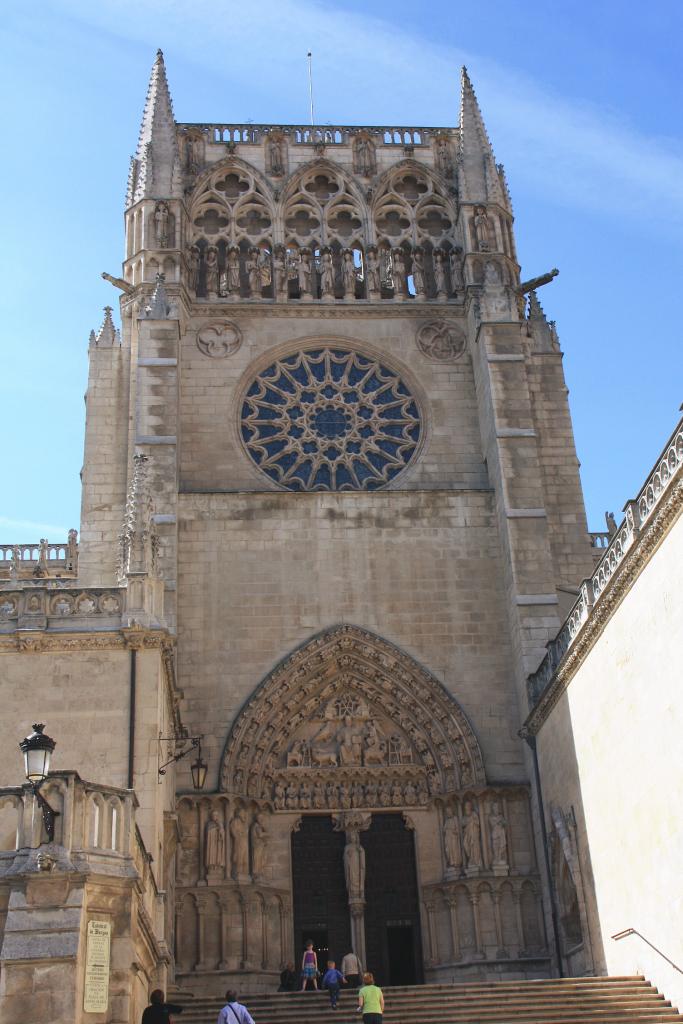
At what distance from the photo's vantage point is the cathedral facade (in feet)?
56.2

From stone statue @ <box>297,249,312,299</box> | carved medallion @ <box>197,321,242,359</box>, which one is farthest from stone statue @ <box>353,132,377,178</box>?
carved medallion @ <box>197,321,242,359</box>

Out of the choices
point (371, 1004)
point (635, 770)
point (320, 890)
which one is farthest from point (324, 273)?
point (371, 1004)

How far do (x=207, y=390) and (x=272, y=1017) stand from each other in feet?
38.1

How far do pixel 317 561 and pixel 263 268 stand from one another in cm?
643

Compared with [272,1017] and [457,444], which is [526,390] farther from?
[272,1017]

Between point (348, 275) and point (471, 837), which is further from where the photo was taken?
point (348, 275)

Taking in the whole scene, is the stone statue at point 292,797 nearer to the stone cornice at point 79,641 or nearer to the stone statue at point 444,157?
the stone cornice at point 79,641

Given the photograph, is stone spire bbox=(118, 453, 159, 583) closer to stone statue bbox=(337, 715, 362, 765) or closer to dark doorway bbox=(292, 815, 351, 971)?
stone statue bbox=(337, 715, 362, 765)

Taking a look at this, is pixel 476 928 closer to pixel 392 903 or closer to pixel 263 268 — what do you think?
pixel 392 903

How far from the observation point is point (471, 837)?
19.1m

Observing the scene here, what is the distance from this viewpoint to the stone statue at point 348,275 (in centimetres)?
2401

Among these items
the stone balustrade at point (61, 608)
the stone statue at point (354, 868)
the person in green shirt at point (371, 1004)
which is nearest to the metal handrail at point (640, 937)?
the person in green shirt at point (371, 1004)

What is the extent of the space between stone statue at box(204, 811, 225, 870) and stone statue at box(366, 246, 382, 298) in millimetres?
10447

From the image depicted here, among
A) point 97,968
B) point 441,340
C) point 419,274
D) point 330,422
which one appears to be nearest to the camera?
point 97,968
